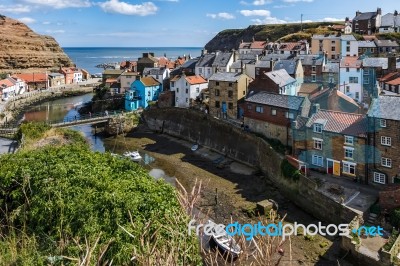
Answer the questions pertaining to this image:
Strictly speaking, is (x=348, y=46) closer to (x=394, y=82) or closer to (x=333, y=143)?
(x=394, y=82)

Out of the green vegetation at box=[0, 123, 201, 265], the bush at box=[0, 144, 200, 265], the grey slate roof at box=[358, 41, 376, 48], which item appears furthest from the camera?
the grey slate roof at box=[358, 41, 376, 48]

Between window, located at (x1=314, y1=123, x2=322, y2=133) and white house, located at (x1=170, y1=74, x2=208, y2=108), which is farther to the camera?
white house, located at (x1=170, y1=74, x2=208, y2=108)

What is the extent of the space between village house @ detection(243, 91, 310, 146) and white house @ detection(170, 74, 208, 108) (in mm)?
13097

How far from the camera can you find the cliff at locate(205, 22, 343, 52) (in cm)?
9180

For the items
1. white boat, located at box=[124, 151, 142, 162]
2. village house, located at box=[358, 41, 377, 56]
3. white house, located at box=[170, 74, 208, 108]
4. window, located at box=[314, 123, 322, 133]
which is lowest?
white boat, located at box=[124, 151, 142, 162]

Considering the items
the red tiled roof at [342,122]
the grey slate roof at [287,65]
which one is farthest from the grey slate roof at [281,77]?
the red tiled roof at [342,122]

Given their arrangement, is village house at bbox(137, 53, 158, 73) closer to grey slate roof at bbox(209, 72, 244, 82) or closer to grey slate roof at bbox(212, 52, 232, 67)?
grey slate roof at bbox(212, 52, 232, 67)

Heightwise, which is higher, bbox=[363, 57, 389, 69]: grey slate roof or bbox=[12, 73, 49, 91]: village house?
bbox=[363, 57, 389, 69]: grey slate roof

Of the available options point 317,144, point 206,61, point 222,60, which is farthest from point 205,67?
point 317,144

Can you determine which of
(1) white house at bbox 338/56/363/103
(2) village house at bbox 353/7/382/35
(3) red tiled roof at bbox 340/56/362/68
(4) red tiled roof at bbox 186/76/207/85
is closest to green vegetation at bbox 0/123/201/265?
(1) white house at bbox 338/56/363/103

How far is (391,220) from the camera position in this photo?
68.9 ft

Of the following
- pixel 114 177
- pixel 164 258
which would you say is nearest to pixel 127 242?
pixel 114 177

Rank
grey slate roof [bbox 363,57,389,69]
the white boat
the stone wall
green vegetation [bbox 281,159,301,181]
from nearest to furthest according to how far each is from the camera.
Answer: the stone wall, green vegetation [bbox 281,159,301,181], the white boat, grey slate roof [bbox 363,57,389,69]

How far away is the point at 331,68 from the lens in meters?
44.6
